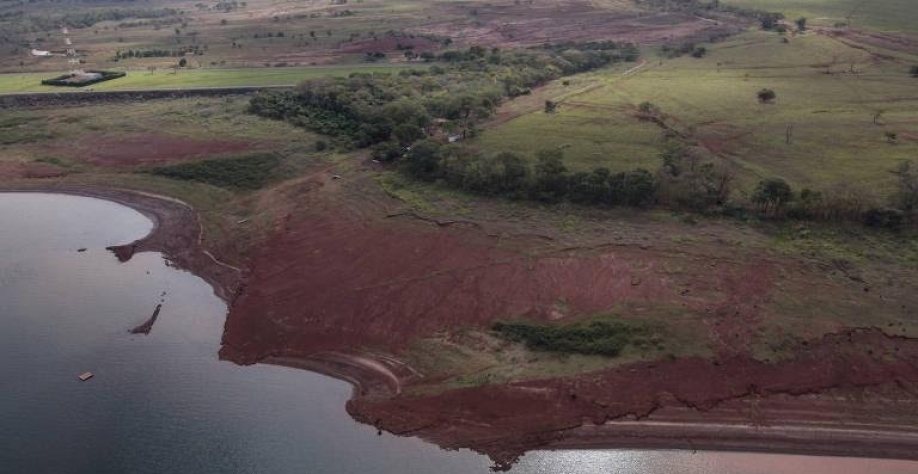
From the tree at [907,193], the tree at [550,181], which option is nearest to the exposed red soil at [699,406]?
the tree at [907,193]

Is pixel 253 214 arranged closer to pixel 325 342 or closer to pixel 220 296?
pixel 220 296

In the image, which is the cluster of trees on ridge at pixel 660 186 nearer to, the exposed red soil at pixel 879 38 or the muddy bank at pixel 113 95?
the muddy bank at pixel 113 95

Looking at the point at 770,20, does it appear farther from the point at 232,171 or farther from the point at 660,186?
the point at 232,171

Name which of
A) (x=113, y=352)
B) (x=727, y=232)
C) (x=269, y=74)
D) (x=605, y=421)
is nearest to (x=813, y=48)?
(x=727, y=232)

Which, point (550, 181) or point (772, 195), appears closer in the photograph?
point (772, 195)

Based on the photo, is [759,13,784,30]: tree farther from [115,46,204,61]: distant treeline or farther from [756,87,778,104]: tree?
[115,46,204,61]: distant treeline

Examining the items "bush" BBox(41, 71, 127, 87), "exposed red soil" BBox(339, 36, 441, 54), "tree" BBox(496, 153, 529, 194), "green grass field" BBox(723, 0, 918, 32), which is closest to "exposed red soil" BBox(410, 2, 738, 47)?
"exposed red soil" BBox(339, 36, 441, 54)

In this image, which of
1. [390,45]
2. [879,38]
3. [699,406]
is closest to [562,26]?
[390,45]
